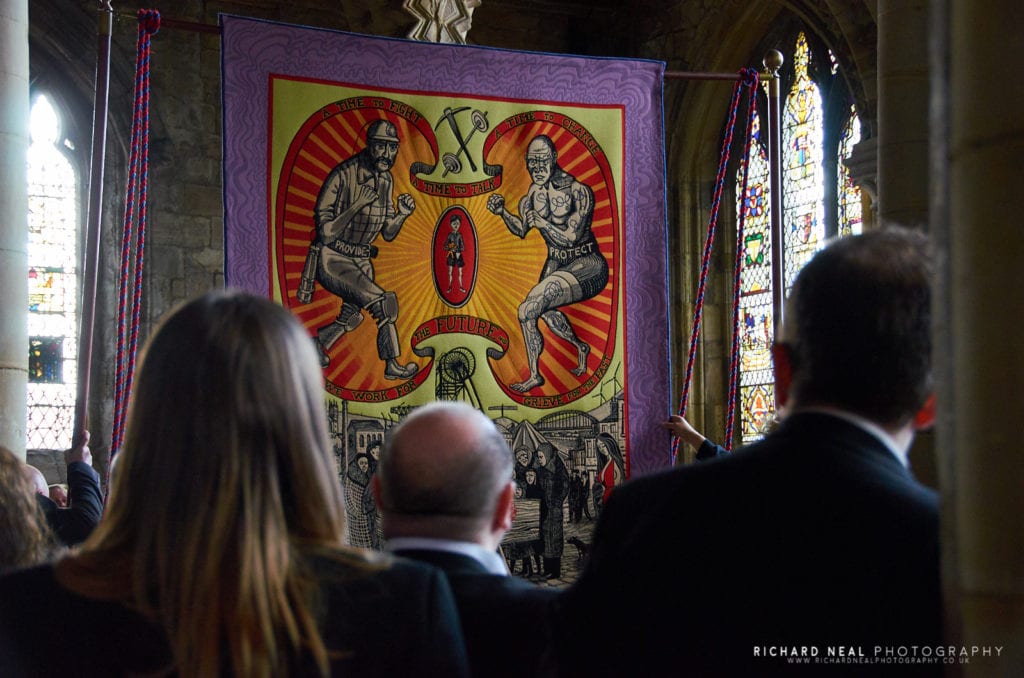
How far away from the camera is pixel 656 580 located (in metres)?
1.29

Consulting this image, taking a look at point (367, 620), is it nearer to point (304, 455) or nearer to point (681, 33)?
point (304, 455)

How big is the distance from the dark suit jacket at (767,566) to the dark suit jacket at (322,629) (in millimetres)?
273

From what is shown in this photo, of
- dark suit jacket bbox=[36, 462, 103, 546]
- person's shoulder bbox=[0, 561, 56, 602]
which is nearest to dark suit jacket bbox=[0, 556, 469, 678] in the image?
person's shoulder bbox=[0, 561, 56, 602]

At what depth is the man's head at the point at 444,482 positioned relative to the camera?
1.52m

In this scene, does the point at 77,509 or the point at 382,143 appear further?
the point at 382,143

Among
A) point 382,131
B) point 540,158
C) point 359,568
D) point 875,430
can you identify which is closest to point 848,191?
point 540,158

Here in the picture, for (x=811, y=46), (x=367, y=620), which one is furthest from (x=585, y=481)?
(x=811, y=46)

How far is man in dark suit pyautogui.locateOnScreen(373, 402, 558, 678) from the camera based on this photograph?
1502 mm

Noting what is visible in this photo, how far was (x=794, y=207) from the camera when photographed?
355 inches

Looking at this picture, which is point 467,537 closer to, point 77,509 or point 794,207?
point 77,509

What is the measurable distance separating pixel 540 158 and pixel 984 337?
11.2 feet

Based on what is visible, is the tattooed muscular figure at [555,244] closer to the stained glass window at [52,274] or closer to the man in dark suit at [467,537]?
the man in dark suit at [467,537]

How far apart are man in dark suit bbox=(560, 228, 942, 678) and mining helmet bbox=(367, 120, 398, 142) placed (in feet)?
9.53

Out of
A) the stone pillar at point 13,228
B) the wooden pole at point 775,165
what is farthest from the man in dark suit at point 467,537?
the wooden pole at point 775,165
